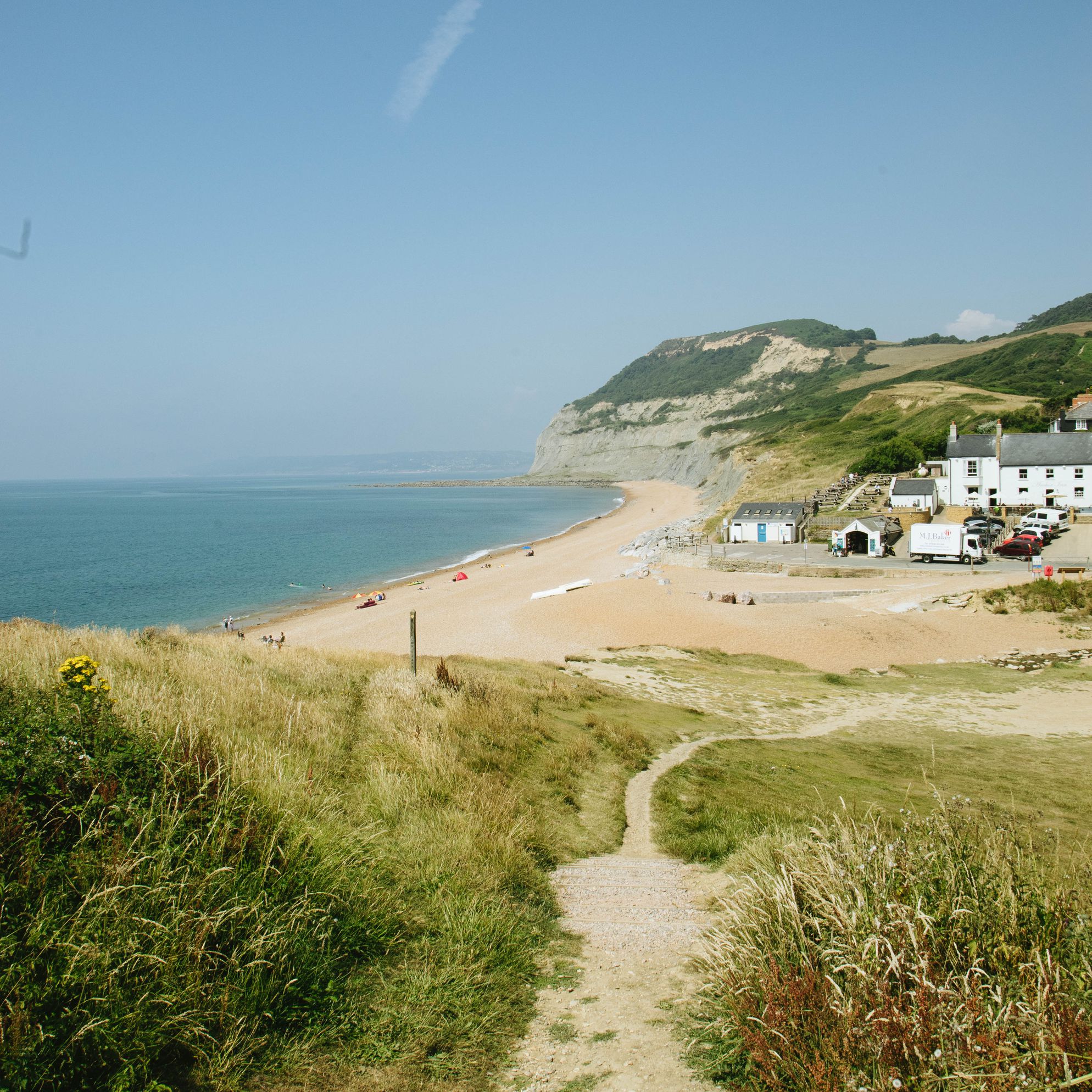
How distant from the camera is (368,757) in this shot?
7.68 m

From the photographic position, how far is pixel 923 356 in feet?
516

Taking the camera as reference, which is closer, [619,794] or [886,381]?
[619,794]

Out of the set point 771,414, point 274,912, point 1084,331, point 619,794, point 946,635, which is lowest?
point 946,635

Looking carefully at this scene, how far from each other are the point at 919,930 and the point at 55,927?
170 inches

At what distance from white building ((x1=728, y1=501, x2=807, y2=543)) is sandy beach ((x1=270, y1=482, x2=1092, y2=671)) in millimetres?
8314

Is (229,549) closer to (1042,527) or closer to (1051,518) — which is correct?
(1042,527)

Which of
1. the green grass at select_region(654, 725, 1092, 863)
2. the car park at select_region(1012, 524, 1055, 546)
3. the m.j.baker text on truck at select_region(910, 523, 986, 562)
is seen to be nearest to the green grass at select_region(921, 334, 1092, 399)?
the car park at select_region(1012, 524, 1055, 546)

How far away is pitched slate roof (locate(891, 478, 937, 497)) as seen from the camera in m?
47.0

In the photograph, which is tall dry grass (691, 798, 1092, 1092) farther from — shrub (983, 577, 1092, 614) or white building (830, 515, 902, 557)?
white building (830, 515, 902, 557)

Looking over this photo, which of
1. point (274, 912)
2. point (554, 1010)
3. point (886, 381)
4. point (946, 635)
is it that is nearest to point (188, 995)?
point (274, 912)

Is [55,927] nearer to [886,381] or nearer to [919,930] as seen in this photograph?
[919,930]

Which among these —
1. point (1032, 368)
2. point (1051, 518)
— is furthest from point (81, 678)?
point (1032, 368)

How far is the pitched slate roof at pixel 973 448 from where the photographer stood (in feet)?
161

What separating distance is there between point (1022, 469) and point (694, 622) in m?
31.7
